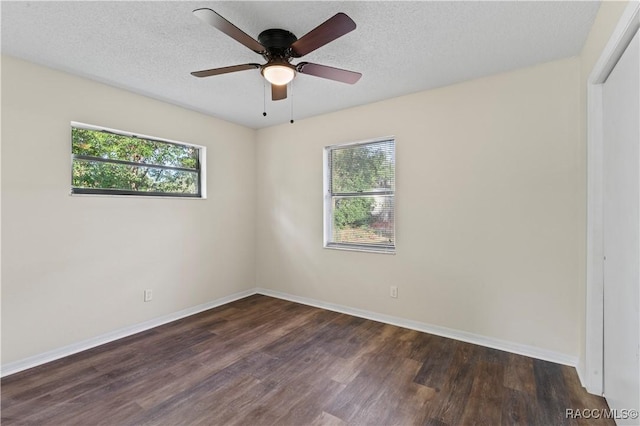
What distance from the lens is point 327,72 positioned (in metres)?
2.04

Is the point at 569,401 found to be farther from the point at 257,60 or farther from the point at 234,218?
the point at 234,218

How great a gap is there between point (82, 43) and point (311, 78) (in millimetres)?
1784

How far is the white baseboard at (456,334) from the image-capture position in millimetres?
2449

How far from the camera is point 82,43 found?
2162 mm

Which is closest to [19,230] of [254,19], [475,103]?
[254,19]

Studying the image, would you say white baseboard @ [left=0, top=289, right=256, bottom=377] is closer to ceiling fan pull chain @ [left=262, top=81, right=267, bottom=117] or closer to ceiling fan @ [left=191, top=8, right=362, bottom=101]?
ceiling fan pull chain @ [left=262, top=81, right=267, bottom=117]

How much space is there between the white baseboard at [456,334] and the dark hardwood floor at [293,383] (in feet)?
0.27

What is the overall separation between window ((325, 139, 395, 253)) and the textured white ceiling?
2.68 feet

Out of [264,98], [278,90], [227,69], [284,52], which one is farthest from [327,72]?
[264,98]

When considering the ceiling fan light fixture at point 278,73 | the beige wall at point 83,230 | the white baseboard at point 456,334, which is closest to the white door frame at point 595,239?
the white baseboard at point 456,334

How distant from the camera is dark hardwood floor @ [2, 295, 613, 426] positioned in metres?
1.83

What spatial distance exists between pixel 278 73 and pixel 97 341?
9.85 ft

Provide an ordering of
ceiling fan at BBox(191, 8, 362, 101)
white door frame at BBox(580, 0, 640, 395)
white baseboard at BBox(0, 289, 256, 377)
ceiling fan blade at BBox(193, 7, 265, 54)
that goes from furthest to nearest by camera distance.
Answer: white baseboard at BBox(0, 289, 256, 377) < white door frame at BBox(580, 0, 640, 395) < ceiling fan at BBox(191, 8, 362, 101) < ceiling fan blade at BBox(193, 7, 265, 54)

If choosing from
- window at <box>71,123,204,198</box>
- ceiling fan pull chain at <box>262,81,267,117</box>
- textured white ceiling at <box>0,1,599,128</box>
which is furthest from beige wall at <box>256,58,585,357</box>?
window at <box>71,123,204,198</box>
